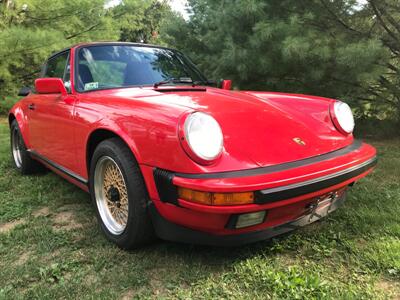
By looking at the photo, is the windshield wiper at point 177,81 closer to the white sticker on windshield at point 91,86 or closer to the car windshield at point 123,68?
the car windshield at point 123,68

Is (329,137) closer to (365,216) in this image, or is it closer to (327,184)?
(327,184)

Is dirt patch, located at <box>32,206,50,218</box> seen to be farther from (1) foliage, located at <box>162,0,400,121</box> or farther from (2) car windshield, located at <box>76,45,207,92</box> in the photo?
(1) foliage, located at <box>162,0,400,121</box>

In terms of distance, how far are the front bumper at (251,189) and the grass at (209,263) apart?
21 centimetres

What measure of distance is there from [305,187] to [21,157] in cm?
344

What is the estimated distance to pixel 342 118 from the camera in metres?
2.66

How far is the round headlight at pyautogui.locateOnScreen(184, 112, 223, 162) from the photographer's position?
6.16 feet

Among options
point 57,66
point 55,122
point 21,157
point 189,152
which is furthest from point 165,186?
point 21,157

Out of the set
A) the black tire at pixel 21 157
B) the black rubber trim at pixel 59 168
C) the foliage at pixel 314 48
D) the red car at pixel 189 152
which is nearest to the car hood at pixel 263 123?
the red car at pixel 189 152

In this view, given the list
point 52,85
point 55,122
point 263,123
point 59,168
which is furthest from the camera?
point 59,168

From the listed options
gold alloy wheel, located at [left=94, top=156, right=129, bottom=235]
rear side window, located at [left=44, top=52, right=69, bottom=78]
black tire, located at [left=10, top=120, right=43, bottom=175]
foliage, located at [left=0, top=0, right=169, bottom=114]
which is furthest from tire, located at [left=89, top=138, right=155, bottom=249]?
foliage, located at [left=0, top=0, right=169, bottom=114]

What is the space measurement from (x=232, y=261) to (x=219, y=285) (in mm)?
247

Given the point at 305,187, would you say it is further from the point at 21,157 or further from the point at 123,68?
the point at 21,157

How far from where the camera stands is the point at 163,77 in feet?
10.2

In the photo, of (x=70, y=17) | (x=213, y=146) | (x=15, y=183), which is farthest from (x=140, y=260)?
(x=70, y=17)
